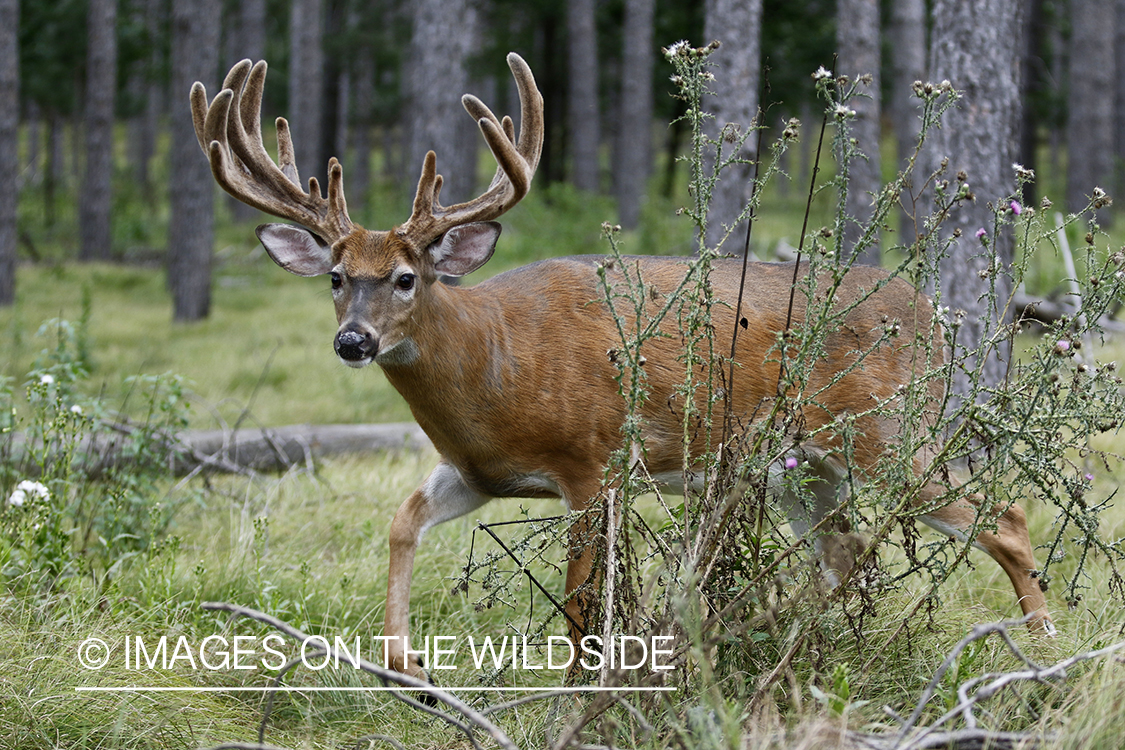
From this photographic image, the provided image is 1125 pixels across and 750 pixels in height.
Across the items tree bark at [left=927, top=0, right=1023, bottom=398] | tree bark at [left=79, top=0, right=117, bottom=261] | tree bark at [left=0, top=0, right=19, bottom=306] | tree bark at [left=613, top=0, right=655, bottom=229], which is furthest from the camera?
tree bark at [left=613, top=0, right=655, bottom=229]

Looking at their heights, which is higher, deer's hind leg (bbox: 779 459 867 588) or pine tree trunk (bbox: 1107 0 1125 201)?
pine tree trunk (bbox: 1107 0 1125 201)

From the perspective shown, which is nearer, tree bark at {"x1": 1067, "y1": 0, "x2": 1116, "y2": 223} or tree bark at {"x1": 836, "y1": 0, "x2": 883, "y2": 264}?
tree bark at {"x1": 836, "y1": 0, "x2": 883, "y2": 264}

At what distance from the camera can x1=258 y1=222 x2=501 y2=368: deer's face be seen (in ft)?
12.1

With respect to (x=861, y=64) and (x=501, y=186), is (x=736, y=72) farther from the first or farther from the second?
(x=501, y=186)

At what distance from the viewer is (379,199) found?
22969 mm

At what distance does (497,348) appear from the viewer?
4008 millimetres

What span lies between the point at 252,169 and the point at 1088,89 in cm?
1881

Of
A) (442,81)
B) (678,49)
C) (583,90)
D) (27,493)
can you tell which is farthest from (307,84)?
(678,49)

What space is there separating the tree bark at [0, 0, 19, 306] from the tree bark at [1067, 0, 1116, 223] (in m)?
16.6

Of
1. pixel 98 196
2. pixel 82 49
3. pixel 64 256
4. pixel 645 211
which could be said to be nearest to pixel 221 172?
pixel 645 211

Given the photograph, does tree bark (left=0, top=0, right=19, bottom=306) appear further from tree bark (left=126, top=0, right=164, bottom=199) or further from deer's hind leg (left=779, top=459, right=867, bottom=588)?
tree bark (left=126, top=0, right=164, bottom=199)

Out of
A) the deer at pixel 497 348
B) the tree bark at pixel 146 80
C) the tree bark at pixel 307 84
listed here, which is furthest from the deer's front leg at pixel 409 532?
the tree bark at pixel 146 80

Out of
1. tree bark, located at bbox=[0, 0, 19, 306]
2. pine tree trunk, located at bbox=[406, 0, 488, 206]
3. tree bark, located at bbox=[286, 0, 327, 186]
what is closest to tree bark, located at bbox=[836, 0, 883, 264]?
pine tree trunk, located at bbox=[406, 0, 488, 206]

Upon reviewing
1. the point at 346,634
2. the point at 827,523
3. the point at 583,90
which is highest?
the point at 583,90
